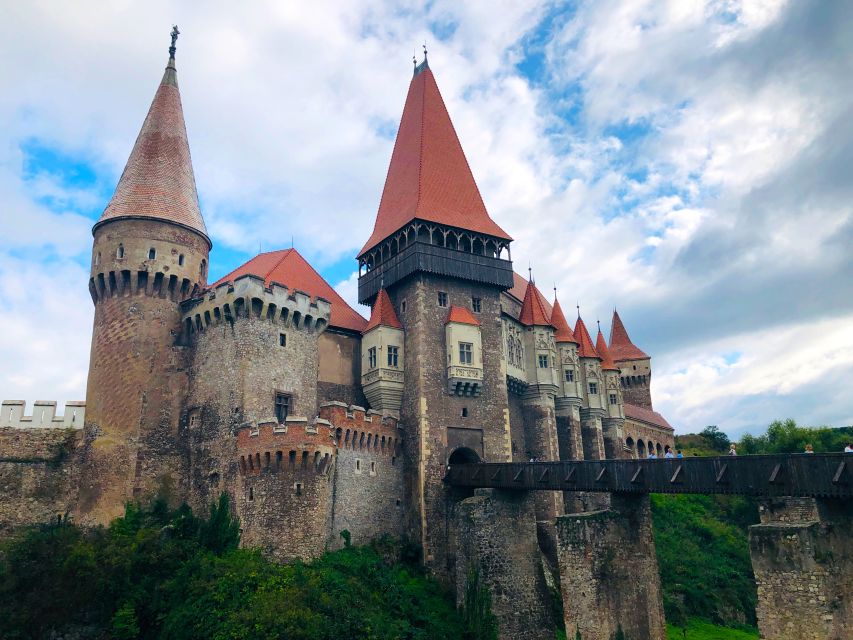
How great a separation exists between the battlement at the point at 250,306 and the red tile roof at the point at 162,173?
12.9 feet

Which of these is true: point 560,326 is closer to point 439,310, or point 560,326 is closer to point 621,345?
point 439,310

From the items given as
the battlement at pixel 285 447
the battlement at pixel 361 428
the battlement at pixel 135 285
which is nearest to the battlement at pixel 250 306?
the battlement at pixel 135 285

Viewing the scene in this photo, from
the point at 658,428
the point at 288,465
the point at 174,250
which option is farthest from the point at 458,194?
the point at 658,428

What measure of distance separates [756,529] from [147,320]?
77.9ft

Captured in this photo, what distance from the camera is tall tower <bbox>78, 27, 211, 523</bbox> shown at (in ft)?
90.5

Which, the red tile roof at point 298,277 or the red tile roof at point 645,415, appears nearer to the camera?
the red tile roof at point 298,277

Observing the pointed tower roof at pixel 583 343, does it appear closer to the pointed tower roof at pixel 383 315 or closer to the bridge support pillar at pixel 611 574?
the pointed tower roof at pixel 383 315

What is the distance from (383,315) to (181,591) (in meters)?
15.0

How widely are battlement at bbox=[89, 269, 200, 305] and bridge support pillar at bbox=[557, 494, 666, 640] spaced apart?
727 inches

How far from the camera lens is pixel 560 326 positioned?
135 ft

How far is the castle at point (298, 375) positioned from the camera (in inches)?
1059

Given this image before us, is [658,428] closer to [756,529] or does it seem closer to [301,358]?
[301,358]

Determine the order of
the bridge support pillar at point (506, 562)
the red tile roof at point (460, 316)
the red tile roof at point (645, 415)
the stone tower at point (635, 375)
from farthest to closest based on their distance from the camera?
1. the stone tower at point (635, 375)
2. the red tile roof at point (645, 415)
3. the red tile roof at point (460, 316)
4. the bridge support pillar at point (506, 562)

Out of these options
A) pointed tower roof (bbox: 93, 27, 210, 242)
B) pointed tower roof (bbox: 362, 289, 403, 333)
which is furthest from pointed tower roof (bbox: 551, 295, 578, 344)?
pointed tower roof (bbox: 93, 27, 210, 242)
